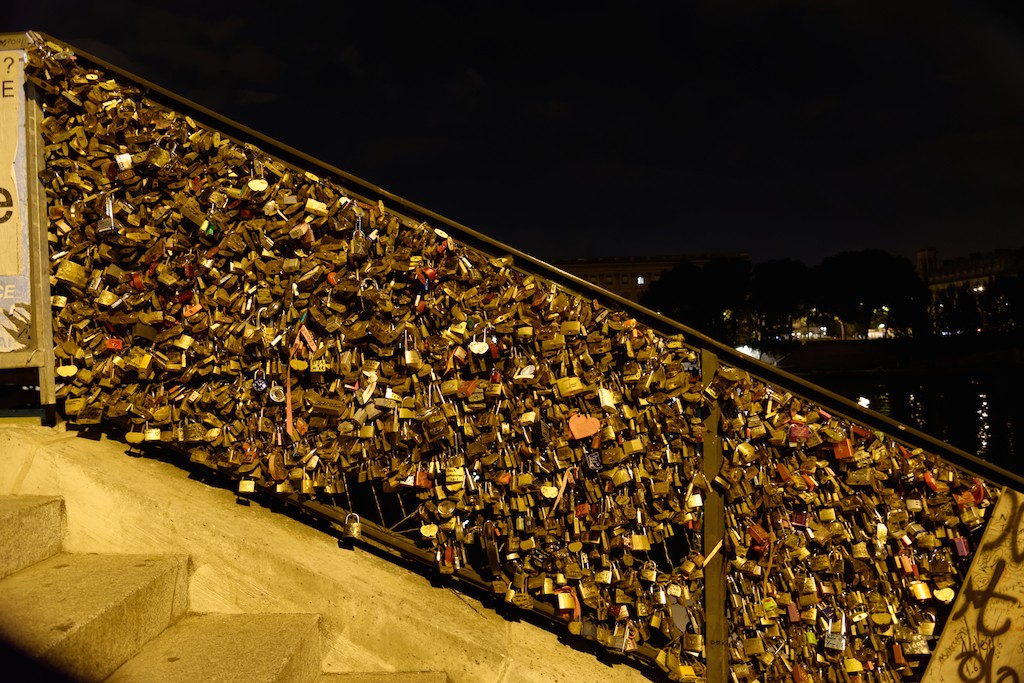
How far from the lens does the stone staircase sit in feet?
7.76

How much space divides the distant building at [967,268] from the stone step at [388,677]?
354ft

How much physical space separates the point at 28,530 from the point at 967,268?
459 ft

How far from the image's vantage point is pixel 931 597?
317cm

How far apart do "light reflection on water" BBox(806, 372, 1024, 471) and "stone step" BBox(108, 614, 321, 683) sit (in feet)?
32.5

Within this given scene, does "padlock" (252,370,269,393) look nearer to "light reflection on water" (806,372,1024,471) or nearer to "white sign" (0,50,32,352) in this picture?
"white sign" (0,50,32,352)

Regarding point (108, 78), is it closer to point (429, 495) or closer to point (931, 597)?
point (429, 495)

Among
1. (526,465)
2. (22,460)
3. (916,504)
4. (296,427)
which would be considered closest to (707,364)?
(526,465)

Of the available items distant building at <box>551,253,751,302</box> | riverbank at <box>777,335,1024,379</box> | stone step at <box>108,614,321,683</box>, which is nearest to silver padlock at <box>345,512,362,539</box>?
stone step at <box>108,614,321,683</box>

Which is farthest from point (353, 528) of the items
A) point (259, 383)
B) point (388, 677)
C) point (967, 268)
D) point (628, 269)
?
point (967, 268)

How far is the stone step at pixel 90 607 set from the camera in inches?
91.6

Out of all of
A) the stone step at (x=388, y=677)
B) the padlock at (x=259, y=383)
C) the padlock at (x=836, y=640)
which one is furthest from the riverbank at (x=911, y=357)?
the padlock at (x=259, y=383)

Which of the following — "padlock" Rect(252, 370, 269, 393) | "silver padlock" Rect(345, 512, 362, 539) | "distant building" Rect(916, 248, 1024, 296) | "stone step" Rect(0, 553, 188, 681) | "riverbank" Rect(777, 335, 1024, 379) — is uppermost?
"distant building" Rect(916, 248, 1024, 296)

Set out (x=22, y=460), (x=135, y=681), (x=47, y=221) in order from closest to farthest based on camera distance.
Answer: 1. (x=135, y=681)
2. (x=22, y=460)
3. (x=47, y=221)

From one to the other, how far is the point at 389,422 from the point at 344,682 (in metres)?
1.19
